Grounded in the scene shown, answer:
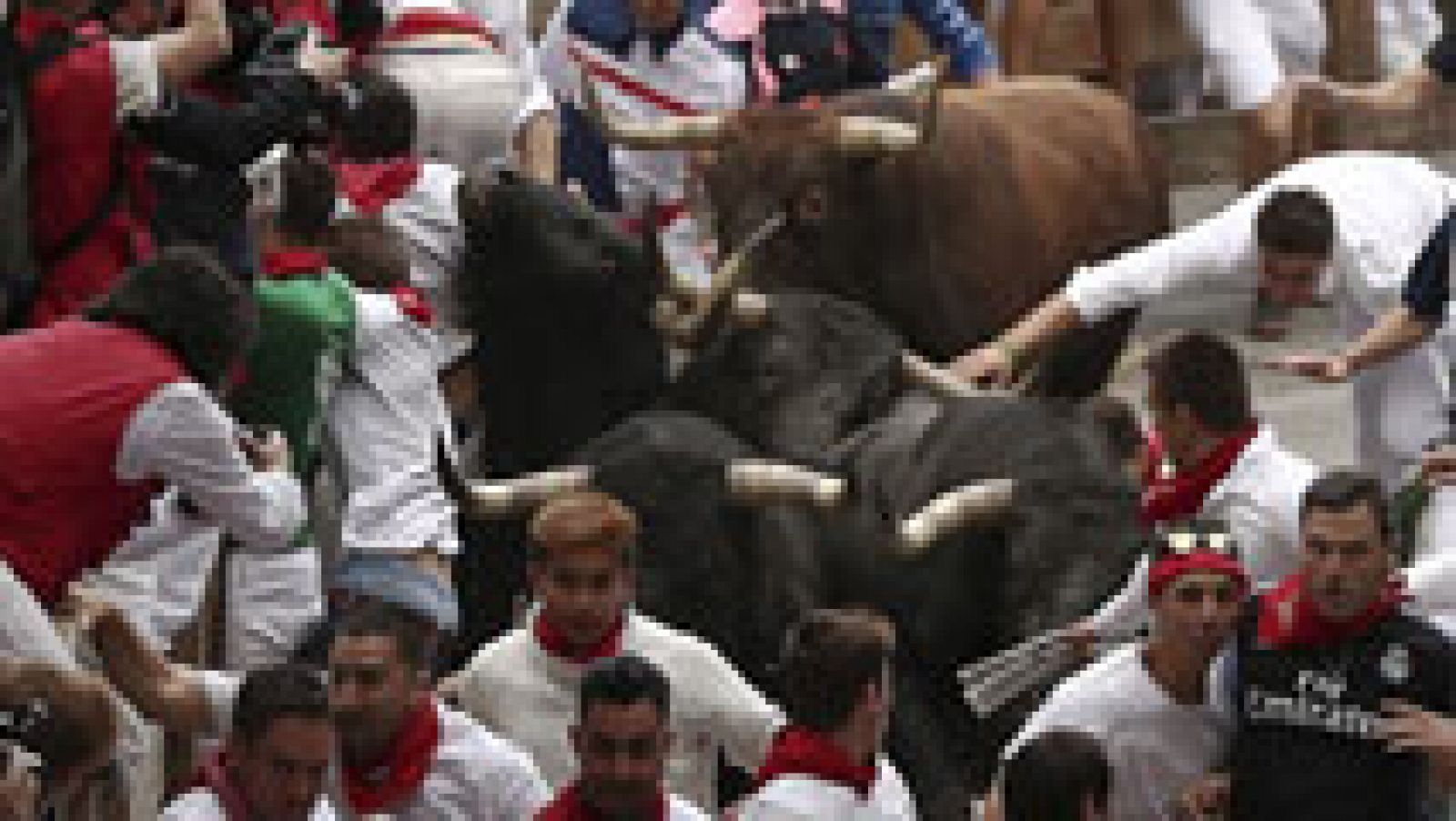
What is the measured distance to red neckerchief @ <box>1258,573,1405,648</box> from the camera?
10.6m

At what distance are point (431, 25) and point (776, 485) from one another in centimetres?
318

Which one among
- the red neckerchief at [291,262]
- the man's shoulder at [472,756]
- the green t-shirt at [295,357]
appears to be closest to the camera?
the man's shoulder at [472,756]

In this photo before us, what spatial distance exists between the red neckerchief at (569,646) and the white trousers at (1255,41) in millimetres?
6534

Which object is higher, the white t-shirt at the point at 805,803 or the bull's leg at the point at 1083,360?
the white t-shirt at the point at 805,803

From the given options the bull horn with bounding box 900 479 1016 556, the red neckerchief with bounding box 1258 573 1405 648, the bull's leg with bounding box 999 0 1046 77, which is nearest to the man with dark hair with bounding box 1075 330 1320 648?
the red neckerchief with bounding box 1258 573 1405 648

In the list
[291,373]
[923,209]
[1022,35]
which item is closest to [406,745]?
[291,373]

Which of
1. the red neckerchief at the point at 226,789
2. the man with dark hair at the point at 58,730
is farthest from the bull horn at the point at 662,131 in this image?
the red neckerchief at the point at 226,789

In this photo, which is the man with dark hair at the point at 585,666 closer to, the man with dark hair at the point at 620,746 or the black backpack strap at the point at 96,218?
the man with dark hair at the point at 620,746

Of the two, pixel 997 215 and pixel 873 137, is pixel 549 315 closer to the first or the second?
pixel 873 137

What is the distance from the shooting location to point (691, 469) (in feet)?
41.7

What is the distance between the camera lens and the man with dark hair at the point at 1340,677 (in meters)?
10.6

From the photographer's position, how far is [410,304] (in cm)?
1306

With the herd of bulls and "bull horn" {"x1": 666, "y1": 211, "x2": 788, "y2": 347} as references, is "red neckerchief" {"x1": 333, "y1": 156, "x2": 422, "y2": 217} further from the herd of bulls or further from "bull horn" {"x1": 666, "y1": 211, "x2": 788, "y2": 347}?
"bull horn" {"x1": 666, "y1": 211, "x2": 788, "y2": 347}

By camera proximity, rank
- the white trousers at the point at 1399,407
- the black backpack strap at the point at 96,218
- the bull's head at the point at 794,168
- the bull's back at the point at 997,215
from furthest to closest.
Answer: the bull's back at the point at 997,215 < the bull's head at the point at 794,168 < the white trousers at the point at 1399,407 < the black backpack strap at the point at 96,218
